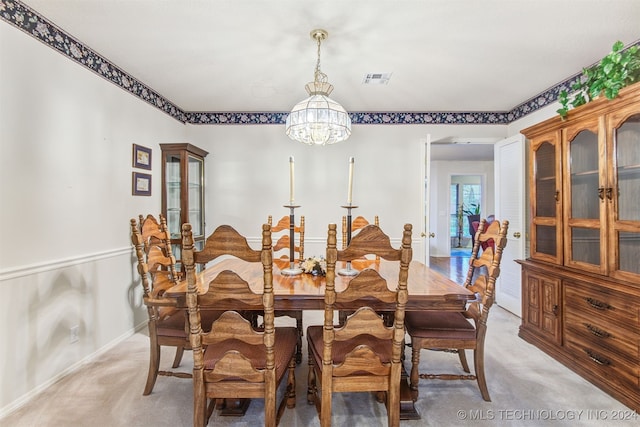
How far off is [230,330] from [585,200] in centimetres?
259

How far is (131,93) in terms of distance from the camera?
294 centimetres

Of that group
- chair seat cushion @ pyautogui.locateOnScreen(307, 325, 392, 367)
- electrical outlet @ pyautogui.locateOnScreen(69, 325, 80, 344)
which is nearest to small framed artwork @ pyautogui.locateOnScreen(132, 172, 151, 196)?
electrical outlet @ pyautogui.locateOnScreen(69, 325, 80, 344)

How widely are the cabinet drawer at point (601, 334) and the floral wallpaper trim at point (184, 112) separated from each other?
2058mm

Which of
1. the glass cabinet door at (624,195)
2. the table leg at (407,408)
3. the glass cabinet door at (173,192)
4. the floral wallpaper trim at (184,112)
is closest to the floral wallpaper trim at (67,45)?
the floral wallpaper trim at (184,112)

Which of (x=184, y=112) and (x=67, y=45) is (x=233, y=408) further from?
(x=184, y=112)

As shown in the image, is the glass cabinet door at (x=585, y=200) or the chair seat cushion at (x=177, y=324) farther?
the glass cabinet door at (x=585, y=200)

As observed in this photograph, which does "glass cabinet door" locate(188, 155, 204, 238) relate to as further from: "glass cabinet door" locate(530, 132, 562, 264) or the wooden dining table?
"glass cabinet door" locate(530, 132, 562, 264)

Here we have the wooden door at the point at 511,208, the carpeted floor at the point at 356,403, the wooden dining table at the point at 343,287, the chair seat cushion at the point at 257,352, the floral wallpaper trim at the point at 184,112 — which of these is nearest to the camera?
the chair seat cushion at the point at 257,352

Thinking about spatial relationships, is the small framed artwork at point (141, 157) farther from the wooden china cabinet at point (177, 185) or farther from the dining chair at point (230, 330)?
the dining chair at point (230, 330)

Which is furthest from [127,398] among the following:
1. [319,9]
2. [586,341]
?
[586,341]

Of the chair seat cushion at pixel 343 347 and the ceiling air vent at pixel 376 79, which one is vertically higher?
the ceiling air vent at pixel 376 79

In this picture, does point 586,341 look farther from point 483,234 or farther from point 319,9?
point 319,9

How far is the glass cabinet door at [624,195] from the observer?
6.29ft

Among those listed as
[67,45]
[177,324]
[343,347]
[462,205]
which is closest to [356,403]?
[343,347]
